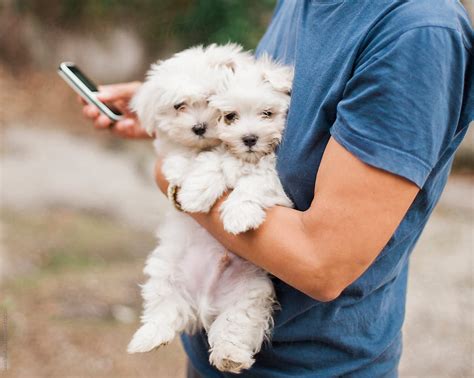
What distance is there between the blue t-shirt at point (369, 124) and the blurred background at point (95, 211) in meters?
2.15

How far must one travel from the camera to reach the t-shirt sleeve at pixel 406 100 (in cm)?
115

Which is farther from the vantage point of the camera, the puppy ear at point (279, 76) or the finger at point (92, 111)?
the finger at point (92, 111)

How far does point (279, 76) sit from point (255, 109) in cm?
12

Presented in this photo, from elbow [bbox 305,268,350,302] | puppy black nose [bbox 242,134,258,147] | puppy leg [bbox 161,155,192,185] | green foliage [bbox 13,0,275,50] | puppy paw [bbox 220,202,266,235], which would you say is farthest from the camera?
green foliage [bbox 13,0,275,50]

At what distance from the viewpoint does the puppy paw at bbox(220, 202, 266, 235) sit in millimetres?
1425

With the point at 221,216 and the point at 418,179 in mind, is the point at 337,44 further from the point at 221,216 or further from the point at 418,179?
the point at 221,216

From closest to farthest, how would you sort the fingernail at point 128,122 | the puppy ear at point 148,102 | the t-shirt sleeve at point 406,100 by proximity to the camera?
the t-shirt sleeve at point 406,100
the puppy ear at point 148,102
the fingernail at point 128,122

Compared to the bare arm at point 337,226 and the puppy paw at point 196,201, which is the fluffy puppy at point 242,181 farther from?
the bare arm at point 337,226

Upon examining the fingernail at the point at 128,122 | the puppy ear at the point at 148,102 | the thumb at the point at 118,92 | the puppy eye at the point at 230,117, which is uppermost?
the puppy eye at the point at 230,117

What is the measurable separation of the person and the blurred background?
7.29 feet

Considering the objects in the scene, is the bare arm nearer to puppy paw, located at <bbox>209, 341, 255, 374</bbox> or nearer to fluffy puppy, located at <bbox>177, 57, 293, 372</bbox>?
fluffy puppy, located at <bbox>177, 57, 293, 372</bbox>

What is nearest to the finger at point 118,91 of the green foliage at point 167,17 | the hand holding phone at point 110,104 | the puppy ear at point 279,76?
the hand holding phone at point 110,104

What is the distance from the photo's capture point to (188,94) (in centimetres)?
182

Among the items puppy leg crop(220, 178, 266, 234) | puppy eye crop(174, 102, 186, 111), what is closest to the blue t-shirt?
puppy leg crop(220, 178, 266, 234)
